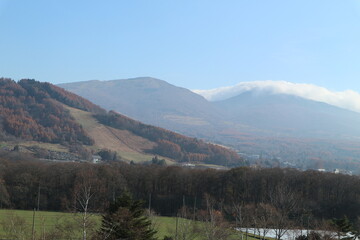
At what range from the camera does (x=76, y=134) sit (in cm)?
13088

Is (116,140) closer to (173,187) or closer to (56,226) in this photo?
(173,187)

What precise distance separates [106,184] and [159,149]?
79.0 m

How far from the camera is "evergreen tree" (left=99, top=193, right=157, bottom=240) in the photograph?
24.2m

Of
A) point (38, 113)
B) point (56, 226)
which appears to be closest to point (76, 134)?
point (38, 113)

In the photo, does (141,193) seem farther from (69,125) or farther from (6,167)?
(69,125)

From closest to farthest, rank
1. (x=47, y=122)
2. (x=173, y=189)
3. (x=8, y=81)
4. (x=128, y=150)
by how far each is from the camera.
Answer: (x=173, y=189) → (x=128, y=150) → (x=47, y=122) → (x=8, y=81)

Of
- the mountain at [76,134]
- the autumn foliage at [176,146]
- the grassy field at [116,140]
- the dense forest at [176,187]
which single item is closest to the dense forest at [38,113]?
the mountain at [76,134]

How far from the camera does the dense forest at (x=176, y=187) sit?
54.8m

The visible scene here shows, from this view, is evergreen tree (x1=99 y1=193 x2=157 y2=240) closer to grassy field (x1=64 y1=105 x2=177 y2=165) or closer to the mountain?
the mountain

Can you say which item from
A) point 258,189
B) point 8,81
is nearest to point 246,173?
point 258,189

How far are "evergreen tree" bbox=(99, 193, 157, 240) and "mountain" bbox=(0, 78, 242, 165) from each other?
8191 cm

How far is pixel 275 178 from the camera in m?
61.3

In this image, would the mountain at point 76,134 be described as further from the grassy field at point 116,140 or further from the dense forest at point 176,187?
the dense forest at point 176,187

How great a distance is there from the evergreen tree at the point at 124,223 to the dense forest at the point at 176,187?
2533 centimetres
